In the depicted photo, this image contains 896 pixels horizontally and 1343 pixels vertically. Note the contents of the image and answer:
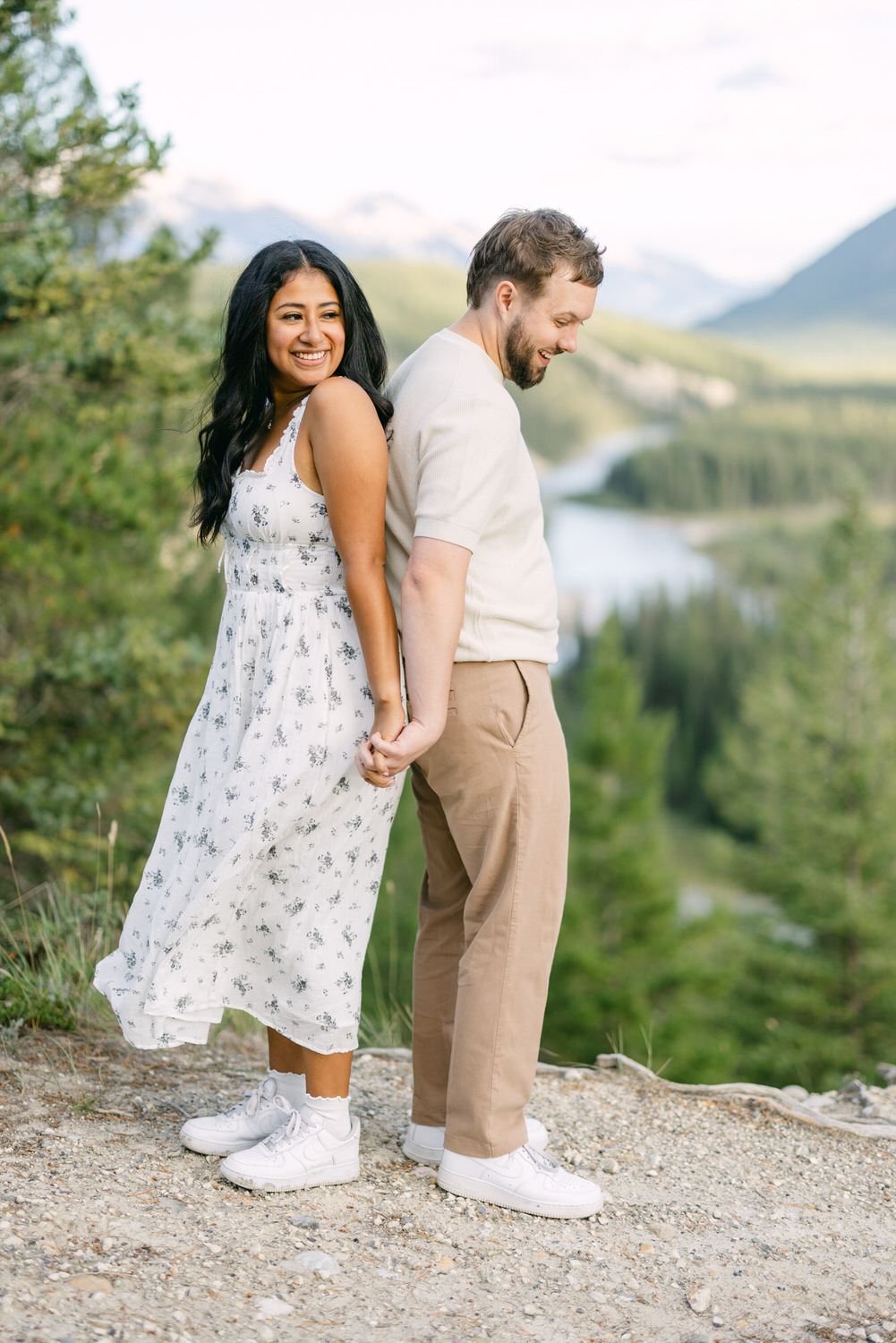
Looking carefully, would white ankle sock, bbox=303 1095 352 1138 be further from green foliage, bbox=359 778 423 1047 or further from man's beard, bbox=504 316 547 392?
man's beard, bbox=504 316 547 392

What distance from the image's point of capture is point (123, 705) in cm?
820

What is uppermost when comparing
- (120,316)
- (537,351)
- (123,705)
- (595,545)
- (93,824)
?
(595,545)

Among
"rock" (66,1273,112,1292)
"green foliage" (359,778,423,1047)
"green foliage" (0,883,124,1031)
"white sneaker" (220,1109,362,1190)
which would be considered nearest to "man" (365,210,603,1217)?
"white sneaker" (220,1109,362,1190)

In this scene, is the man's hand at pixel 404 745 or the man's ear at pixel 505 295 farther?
the man's ear at pixel 505 295

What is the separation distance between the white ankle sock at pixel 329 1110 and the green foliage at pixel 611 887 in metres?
21.3

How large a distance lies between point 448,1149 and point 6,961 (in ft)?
5.62

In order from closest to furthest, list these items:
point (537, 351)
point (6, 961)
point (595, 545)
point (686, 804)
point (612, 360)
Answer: point (537, 351) → point (6, 961) → point (686, 804) → point (595, 545) → point (612, 360)

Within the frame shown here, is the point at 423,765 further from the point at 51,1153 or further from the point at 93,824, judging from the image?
the point at 93,824

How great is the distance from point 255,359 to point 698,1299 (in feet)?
7.22

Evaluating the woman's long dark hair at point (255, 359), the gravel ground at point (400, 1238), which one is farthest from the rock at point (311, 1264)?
the woman's long dark hair at point (255, 359)

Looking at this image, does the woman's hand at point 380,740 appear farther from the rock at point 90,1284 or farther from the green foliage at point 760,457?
the green foliage at point 760,457

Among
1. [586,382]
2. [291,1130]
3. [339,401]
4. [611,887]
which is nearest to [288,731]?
[339,401]

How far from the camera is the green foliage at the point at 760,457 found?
14238 centimetres

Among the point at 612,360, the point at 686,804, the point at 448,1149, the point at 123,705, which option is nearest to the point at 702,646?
the point at 686,804
